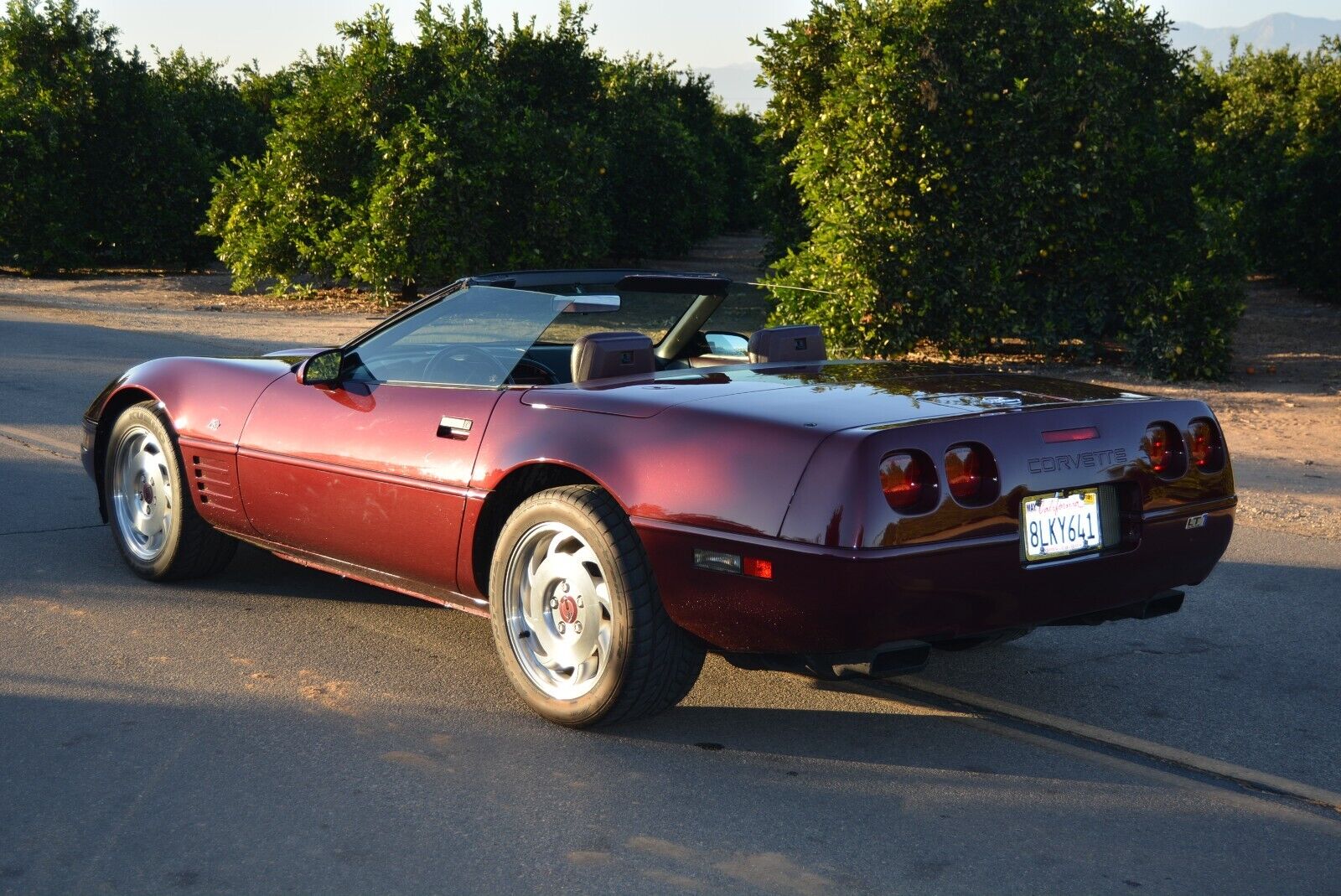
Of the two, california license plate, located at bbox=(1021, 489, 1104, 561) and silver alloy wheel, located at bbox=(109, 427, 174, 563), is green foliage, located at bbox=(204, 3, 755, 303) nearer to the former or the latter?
silver alloy wheel, located at bbox=(109, 427, 174, 563)

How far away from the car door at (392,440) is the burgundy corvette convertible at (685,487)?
1 cm

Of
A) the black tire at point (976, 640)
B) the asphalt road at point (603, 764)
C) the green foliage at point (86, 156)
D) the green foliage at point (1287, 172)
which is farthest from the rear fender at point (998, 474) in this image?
the green foliage at point (86, 156)

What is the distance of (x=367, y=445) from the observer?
16.2ft

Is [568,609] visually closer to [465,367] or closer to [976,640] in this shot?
[465,367]

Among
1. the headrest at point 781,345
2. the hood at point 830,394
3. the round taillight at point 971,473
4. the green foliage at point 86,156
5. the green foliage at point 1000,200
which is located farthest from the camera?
the green foliage at point 86,156

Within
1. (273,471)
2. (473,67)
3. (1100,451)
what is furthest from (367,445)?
(473,67)

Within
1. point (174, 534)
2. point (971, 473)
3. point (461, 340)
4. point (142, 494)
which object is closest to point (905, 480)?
point (971, 473)

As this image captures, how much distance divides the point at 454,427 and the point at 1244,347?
1555 cm

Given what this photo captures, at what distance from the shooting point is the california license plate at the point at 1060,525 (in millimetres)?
4027

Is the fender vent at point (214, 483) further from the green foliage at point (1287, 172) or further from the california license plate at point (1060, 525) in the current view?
the green foliage at point (1287, 172)

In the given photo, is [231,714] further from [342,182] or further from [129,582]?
[342,182]

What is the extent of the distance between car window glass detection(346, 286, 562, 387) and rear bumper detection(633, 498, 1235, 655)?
3.22 feet

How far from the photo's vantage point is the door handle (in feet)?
A: 15.2

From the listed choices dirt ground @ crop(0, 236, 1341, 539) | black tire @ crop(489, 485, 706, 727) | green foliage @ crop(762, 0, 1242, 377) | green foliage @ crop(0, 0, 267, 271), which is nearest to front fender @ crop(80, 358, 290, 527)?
black tire @ crop(489, 485, 706, 727)
